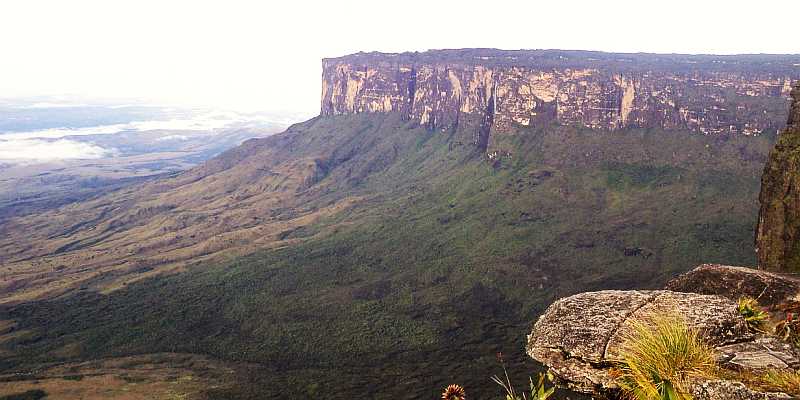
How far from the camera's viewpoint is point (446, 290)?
→ 86.4m

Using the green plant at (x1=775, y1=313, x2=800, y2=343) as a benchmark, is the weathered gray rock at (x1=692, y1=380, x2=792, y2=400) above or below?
above

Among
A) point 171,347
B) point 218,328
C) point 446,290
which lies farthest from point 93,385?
point 446,290

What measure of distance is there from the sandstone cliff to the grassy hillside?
14.0 feet

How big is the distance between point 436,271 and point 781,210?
59026 millimetres

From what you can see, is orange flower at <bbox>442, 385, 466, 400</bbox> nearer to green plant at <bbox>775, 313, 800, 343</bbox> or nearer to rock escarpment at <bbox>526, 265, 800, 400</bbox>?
rock escarpment at <bbox>526, 265, 800, 400</bbox>

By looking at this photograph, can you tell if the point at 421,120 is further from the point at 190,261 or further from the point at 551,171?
the point at 190,261

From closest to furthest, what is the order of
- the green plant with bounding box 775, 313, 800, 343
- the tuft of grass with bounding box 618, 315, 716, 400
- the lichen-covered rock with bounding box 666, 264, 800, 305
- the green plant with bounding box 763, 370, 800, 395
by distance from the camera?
the green plant with bounding box 763, 370, 800, 395
the tuft of grass with bounding box 618, 315, 716, 400
the green plant with bounding box 775, 313, 800, 343
the lichen-covered rock with bounding box 666, 264, 800, 305

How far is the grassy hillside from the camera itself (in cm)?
6794

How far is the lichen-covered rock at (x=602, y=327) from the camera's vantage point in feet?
36.6

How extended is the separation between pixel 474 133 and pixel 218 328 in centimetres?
9890

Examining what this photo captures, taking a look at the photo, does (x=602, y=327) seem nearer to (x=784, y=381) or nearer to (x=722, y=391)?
(x=722, y=391)

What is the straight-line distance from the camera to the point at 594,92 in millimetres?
125875

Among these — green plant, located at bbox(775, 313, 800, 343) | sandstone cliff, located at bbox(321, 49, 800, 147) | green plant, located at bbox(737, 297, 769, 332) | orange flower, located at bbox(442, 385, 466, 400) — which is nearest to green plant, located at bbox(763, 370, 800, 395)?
green plant, located at bbox(737, 297, 769, 332)

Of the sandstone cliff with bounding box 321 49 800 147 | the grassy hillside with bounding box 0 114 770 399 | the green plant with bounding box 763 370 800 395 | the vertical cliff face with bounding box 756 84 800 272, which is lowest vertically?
the grassy hillside with bounding box 0 114 770 399
